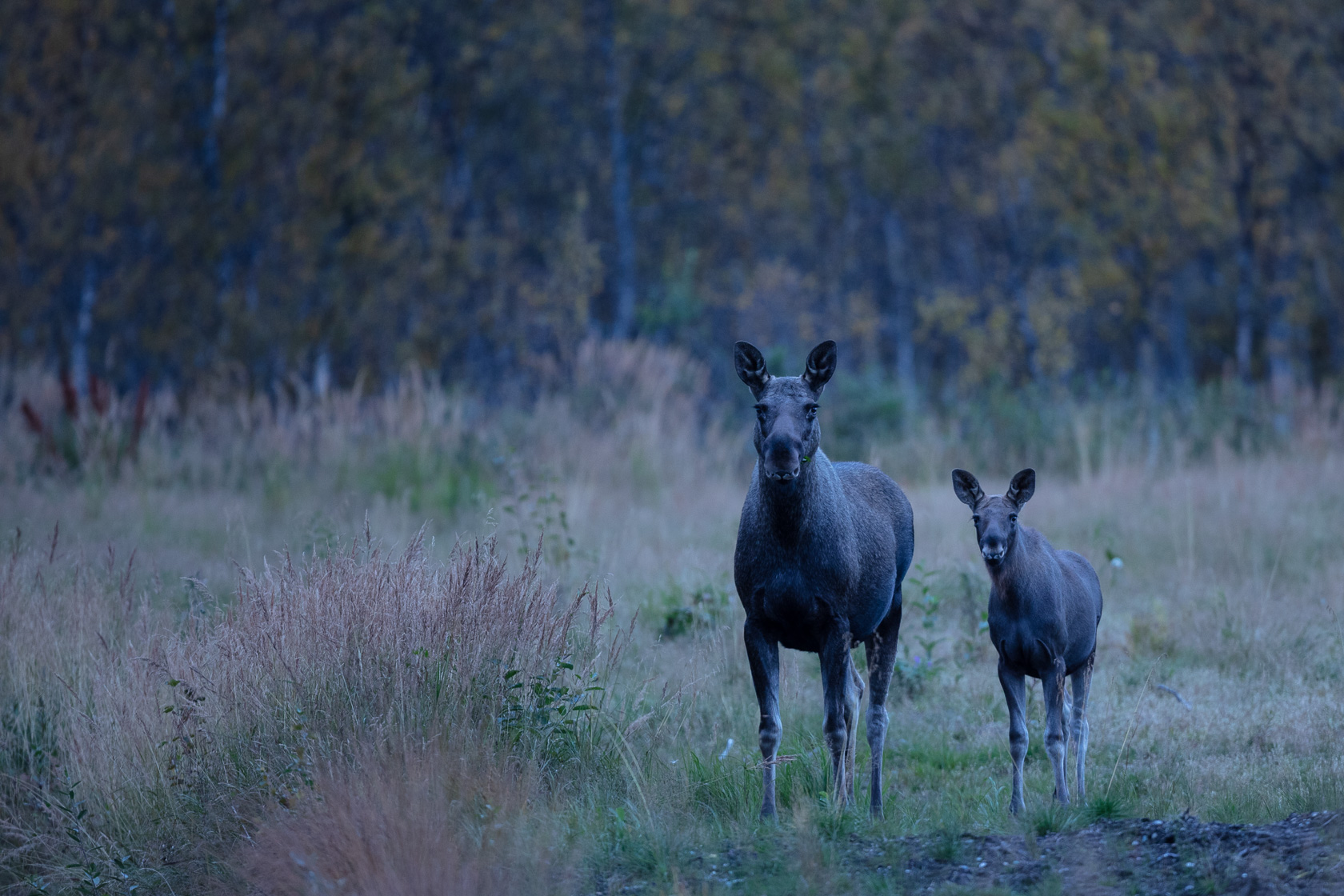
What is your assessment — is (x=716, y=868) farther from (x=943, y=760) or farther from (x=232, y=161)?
(x=232, y=161)

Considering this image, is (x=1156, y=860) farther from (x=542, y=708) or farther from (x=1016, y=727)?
(x=542, y=708)

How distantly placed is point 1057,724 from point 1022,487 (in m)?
1.34

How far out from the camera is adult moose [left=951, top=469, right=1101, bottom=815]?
266 inches

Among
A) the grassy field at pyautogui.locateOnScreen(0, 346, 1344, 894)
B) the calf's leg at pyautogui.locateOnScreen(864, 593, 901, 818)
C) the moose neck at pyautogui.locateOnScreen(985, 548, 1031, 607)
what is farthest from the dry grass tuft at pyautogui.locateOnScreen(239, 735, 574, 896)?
the moose neck at pyautogui.locateOnScreen(985, 548, 1031, 607)

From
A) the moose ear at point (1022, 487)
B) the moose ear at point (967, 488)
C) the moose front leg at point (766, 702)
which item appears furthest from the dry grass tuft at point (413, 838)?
the moose ear at point (1022, 487)

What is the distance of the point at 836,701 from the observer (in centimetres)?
659

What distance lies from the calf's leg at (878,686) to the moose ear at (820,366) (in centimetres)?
168

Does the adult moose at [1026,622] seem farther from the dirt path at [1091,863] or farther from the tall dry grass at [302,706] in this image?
the tall dry grass at [302,706]

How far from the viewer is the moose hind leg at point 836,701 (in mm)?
6590

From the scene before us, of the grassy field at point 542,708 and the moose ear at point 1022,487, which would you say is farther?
the moose ear at point 1022,487

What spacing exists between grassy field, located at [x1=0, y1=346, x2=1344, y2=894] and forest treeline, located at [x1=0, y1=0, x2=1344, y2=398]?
11.7 metres

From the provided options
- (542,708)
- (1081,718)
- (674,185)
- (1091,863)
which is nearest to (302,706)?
(542,708)

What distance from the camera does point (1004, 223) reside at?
33219 millimetres

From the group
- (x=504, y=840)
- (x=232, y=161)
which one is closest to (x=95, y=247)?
(x=232, y=161)
